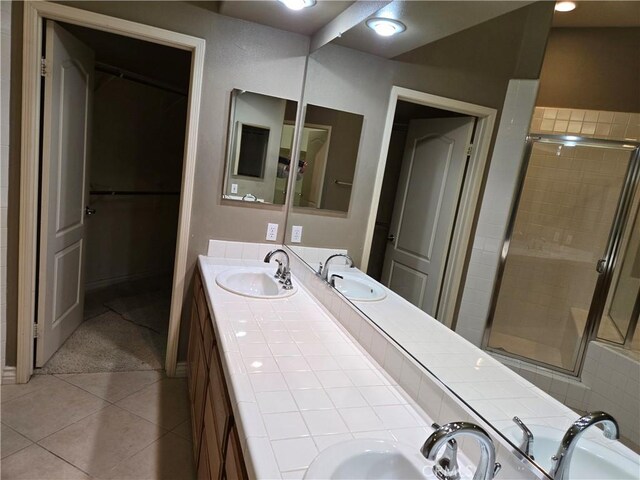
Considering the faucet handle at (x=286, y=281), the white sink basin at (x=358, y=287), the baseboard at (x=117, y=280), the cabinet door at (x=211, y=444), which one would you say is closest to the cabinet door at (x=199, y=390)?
the cabinet door at (x=211, y=444)

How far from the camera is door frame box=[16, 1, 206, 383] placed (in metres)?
2.01

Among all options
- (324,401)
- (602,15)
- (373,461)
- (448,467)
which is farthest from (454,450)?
(602,15)

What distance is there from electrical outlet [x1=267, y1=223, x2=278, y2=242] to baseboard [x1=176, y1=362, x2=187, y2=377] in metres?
1.02

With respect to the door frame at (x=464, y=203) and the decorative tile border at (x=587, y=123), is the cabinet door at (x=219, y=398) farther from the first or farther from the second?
the decorative tile border at (x=587, y=123)

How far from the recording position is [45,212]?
2256mm

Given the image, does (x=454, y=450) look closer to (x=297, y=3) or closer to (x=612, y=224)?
(x=612, y=224)

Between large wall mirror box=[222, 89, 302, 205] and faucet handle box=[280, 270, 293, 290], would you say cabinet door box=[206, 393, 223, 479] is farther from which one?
large wall mirror box=[222, 89, 302, 205]

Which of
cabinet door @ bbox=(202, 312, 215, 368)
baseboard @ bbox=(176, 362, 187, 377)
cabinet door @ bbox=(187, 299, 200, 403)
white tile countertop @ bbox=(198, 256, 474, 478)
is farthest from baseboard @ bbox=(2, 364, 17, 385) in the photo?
white tile countertop @ bbox=(198, 256, 474, 478)

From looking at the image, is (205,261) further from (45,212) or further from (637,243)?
(637,243)

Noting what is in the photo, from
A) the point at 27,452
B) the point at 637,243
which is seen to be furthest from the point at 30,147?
the point at 637,243

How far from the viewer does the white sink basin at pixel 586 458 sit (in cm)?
68

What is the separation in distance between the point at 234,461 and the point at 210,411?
0.45m

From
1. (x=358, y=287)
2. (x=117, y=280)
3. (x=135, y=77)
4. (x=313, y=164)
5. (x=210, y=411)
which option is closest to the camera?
(x=210, y=411)

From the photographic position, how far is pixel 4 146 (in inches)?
80.4
